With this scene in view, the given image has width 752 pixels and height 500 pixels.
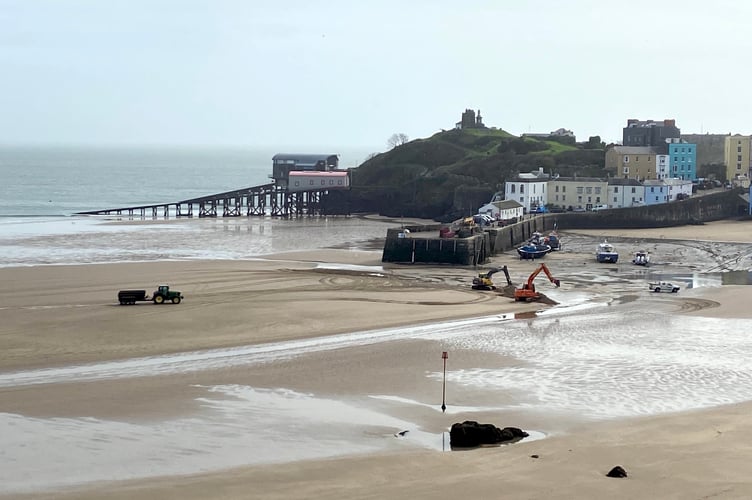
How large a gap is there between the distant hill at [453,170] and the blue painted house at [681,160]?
5.28m

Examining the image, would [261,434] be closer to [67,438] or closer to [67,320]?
[67,438]

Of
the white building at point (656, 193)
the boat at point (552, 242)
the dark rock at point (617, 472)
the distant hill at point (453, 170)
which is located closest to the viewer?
the dark rock at point (617, 472)

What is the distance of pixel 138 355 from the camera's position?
25219 mm

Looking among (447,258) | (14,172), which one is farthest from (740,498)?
(14,172)

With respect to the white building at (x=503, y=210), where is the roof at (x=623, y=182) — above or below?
above

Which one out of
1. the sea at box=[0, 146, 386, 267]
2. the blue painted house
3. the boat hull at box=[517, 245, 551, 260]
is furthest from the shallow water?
the blue painted house

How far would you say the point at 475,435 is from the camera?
17562mm

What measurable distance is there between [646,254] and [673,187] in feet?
78.9

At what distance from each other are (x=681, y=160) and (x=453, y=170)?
17814 millimetres

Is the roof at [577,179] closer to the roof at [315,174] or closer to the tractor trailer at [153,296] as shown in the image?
the roof at [315,174]

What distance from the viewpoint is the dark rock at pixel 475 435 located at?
1753cm

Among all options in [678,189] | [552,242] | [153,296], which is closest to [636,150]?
[678,189]

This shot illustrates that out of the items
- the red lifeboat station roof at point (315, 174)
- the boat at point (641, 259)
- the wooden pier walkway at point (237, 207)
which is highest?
the red lifeboat station roof at point (315, 174)

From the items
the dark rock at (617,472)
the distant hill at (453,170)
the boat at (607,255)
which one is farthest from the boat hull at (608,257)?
the dark rock at (617,472)
